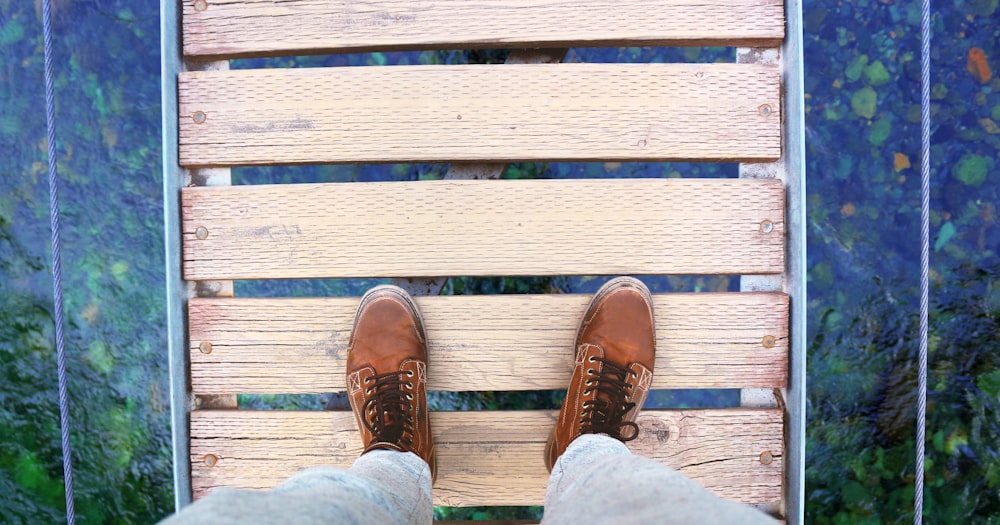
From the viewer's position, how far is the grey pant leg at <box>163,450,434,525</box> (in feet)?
2.77

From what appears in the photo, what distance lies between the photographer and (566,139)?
4.83ft

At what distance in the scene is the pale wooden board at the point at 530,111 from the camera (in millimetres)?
1474

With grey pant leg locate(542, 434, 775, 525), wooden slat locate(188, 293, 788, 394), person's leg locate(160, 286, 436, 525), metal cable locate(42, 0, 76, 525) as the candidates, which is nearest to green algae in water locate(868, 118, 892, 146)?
wooden slat locate(188, 293, 788, 394)

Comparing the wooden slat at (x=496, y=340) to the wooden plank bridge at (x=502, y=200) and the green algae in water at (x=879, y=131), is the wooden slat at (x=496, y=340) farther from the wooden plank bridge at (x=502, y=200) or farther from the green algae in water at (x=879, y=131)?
the green algae in water at (x=879, y=131)

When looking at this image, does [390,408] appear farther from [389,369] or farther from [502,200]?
[502,200]

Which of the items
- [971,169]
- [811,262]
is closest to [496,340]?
[811,262]

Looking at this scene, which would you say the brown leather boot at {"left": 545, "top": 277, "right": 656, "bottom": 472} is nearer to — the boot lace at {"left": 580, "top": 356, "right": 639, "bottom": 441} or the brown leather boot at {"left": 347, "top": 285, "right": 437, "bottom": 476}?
the boot lace at {"left": 580, "top": 356, "right": 639, "bottom": 441}

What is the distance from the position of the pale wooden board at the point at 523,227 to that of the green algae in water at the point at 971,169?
0.86 m

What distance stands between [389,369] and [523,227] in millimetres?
521

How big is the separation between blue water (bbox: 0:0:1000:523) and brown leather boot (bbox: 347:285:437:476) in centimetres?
43

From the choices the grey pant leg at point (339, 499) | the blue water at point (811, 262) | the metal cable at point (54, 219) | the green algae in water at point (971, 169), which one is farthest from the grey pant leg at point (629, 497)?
the green algae in water at point (971, 169)

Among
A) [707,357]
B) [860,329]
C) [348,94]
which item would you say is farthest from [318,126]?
[860,329]

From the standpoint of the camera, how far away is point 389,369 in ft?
4.88

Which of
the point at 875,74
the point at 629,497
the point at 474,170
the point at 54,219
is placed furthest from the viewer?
the point at 875,74
